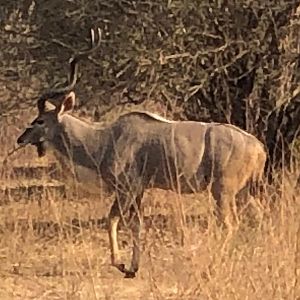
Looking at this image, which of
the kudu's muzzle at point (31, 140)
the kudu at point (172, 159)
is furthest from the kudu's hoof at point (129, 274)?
the kudu's muzzle at point (31, 140)

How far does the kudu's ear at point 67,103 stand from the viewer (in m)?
9.30

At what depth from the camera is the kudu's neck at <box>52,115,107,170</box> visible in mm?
8984

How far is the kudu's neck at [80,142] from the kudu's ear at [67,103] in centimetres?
6

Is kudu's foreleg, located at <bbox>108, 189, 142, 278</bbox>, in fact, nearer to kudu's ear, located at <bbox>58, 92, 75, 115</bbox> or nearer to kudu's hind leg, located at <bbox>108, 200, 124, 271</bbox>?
kudu's hind leg, located at <bbox>108, 200, 124, 271</bbox>

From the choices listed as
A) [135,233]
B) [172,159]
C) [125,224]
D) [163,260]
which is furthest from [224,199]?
[163,260]

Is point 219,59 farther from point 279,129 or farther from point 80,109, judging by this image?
point 80,109

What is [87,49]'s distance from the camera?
10.6m

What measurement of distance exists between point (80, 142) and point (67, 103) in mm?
420

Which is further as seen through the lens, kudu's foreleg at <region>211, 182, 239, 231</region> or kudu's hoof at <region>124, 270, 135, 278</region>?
kudu's foreleg at <region>211, 182, 239, 231</region>

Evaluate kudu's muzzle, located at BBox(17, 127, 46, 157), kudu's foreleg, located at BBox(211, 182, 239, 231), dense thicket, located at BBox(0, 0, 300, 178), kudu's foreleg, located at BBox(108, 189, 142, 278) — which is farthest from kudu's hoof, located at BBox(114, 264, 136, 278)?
dense thicket, located at BBox(0, 0, 300, 178)

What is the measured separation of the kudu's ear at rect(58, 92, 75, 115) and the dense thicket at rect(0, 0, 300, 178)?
96cm

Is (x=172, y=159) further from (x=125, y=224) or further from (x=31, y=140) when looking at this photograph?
(x=31, y=140)

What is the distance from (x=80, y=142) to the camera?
9.17 meters

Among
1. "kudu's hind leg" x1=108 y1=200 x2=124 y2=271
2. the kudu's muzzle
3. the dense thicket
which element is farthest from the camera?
the dense thicket
